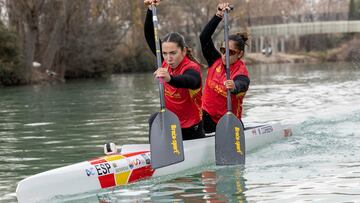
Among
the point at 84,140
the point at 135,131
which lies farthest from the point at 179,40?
the point at 135,131

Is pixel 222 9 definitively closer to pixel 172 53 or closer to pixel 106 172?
pixel 172 53

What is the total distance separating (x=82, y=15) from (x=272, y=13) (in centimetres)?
3738

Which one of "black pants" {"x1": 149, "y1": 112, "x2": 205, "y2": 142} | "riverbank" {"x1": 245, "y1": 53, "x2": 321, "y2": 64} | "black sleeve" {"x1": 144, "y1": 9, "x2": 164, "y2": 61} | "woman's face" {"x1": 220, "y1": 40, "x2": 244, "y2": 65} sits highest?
"black sleeve" {"x1": 144, "y1": 9, "x2": 164, "y2": 61}

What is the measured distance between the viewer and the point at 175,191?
7.79 meters

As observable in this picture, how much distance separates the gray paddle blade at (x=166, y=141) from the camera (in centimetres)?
839

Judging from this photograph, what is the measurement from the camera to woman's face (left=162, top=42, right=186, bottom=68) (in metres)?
8.44

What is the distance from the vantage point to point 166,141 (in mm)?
8414

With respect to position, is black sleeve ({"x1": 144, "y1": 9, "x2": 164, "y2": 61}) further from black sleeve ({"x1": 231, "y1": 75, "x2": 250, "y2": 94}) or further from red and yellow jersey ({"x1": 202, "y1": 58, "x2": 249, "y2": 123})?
black sleeve ({"x1": 231, "y1": 75, "x2": 250, "y2": 94})

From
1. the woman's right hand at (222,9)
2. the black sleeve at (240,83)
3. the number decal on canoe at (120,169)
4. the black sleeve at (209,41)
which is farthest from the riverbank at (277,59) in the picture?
the number decal on canoe at (120,169)

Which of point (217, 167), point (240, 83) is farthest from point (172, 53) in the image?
point (217, 167)

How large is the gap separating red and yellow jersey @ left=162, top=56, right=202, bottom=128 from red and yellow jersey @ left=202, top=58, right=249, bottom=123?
0.80 meters

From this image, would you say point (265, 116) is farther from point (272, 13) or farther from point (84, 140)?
point (272, 13)

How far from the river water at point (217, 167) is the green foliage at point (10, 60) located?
1521 centimetres

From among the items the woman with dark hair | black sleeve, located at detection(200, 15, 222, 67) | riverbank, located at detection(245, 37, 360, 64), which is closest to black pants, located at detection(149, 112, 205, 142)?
the woman with dark hair
